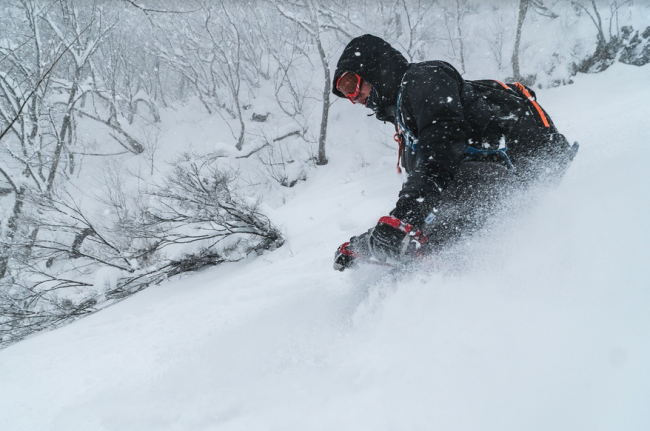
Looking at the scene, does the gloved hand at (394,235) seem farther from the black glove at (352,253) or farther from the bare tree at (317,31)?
the bare tree at (317,31)

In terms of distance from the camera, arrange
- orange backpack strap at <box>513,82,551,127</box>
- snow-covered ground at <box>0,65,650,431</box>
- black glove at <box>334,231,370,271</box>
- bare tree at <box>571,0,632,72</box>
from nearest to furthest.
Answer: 1. snow-covered ground at <box>0,65,650,431</box>
2. orange backpack strap at <box>513,82,551,127</box>
3. black glove at <box>334,231,370,271</box>
4. bare tree at <box>571,0,632,72</box>

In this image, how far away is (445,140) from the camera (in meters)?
1.36

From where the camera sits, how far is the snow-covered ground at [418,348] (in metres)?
0.99

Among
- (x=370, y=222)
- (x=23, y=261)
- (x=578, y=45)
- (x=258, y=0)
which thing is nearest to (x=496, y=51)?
(x=578, y=45)

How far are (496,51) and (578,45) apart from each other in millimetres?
3081

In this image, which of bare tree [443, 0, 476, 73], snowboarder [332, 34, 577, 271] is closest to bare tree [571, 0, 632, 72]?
bare tree [443, 0, 476, 73]

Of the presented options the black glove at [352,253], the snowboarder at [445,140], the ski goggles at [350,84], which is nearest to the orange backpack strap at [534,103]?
the snowboarder at [445,140]

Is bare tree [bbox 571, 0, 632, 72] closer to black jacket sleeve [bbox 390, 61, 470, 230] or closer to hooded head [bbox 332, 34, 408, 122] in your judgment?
hooded head [bbox 332, 34, 408, 122]

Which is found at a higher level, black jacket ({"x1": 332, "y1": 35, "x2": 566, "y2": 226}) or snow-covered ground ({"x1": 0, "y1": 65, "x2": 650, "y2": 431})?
black jacket ({"x1": 332, "y1": 35, "x2": 566, "y2": 226})

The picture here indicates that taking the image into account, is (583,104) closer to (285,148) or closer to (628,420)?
(285,148)

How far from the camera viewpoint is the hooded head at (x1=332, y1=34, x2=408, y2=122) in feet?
5.24

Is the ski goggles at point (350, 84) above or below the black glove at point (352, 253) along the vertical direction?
above

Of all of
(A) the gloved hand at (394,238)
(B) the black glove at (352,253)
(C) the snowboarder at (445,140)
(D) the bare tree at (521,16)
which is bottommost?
(B) the black glove at (352,253)

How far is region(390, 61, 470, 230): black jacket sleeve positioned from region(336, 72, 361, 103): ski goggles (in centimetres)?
34
